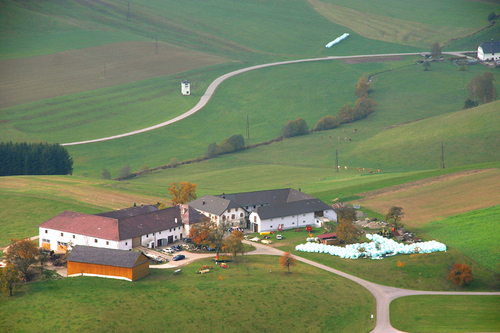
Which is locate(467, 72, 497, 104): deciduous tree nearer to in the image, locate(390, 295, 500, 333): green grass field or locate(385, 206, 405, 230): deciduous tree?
locate(385, 206, 405, 230): deciduous tree

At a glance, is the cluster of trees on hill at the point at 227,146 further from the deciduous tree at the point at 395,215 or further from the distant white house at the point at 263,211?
the deciduous tree at the point at 395,215

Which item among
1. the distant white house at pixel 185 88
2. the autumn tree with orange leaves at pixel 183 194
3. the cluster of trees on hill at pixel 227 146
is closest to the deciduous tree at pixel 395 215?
the autumn tree with orange leaves at pixel 183 194

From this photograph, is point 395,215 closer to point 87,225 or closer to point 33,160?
point 87,225

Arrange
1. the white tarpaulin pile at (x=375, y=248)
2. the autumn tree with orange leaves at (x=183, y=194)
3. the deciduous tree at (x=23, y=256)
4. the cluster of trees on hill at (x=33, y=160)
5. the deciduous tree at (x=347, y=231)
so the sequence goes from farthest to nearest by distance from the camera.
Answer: the cluster of trees on hill at (x=33, y=160) → the autumn tree with orange leaves at (x=183, y=194) → the deciduous tree at (x=347, y=231) → the white tarpaulin pile at (x=375, y=248) → the deciduous tree at (x=23, y=256)

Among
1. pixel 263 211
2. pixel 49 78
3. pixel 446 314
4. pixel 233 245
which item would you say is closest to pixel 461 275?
pixel 446 314

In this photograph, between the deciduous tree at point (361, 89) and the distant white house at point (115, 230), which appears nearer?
the distant white house at point (115, 230)

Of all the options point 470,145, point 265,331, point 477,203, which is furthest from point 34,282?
point 470,145

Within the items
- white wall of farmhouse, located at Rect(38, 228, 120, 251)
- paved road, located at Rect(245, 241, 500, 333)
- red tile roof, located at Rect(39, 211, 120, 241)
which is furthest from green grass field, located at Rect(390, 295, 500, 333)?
white wall of farmhouse, located at Rect(38, 228, 120, 251)
